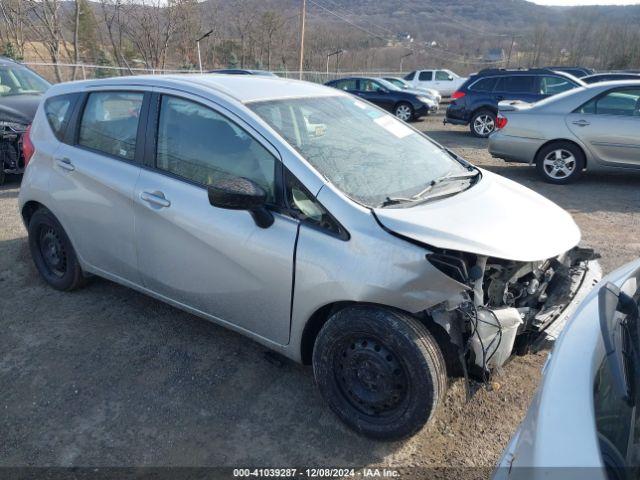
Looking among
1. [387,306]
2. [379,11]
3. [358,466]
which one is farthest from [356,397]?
[379,11]

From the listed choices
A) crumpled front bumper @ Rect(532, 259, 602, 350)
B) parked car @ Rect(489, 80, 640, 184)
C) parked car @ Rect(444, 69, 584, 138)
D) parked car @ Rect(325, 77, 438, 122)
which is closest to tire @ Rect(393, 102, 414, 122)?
parked car @ Rect(325, 77, 438, 122)

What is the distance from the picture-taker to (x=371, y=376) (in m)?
2.43

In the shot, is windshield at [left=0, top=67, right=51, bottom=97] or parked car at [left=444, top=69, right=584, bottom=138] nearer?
windshield at [left=0, top=67, right=51, bottom=97]

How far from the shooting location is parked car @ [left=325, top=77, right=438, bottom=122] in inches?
627

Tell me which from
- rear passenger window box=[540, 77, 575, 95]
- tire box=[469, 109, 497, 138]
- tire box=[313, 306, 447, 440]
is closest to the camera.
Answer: tire box=[313, 306, 447, 440]

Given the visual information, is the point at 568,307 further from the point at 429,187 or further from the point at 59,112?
the point at 59,112

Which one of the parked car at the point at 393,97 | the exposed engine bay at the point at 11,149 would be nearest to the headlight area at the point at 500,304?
the exposed engine bay at the point at 11,149

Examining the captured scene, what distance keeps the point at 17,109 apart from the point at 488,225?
7.31 metres

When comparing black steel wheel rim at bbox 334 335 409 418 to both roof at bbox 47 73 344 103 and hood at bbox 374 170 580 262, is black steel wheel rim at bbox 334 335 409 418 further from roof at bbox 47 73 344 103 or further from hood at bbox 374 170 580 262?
roof at bbox 47 73 344 103

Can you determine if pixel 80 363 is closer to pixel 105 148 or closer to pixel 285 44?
pixel 105 148

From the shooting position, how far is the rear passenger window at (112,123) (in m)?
3.21

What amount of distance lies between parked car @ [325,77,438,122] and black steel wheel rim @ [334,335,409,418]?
1427cm

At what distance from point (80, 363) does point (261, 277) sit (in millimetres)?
1478

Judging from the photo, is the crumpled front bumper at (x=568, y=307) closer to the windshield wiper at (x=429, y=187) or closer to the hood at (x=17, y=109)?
the windshield wiper at (x=429, y=187)
